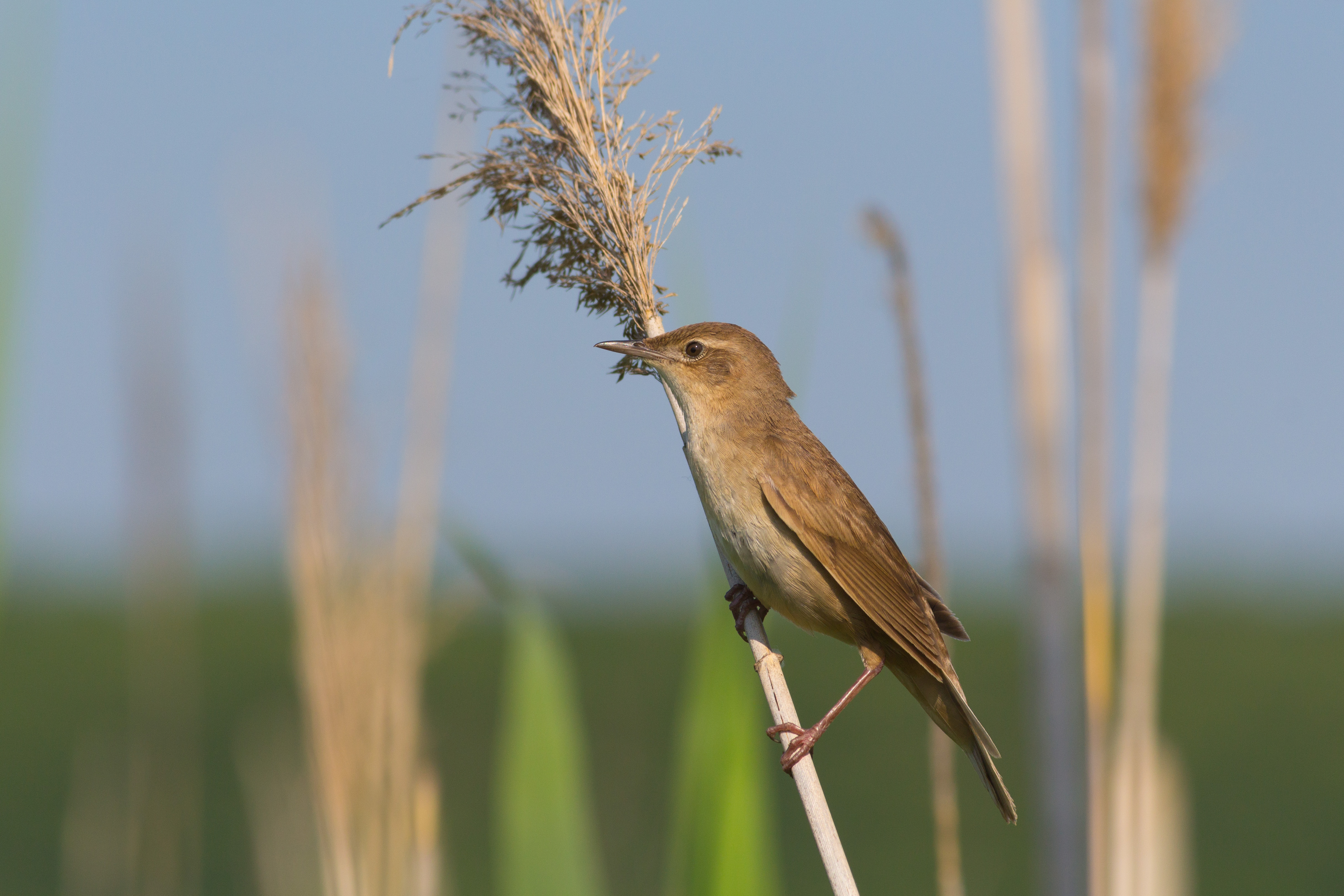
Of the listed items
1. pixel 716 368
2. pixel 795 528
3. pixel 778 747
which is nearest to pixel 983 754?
pixel 795 528

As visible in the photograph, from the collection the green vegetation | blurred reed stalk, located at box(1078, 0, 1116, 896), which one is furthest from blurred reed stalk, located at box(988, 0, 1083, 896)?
the green vegetation

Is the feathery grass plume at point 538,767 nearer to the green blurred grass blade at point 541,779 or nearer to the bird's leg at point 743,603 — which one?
the green blurred grass blade at point 541,779

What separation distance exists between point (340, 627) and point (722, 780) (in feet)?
2.61

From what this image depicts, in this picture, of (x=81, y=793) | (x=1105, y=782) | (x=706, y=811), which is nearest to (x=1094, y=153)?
(x=1105, y=782)

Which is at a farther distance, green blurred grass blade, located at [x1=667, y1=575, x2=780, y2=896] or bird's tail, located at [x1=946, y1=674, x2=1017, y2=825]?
bird's tail, located at [x1=946, y1=674, x2=1017, y2=825]

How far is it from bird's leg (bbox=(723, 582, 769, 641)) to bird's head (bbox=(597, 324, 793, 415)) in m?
0.48

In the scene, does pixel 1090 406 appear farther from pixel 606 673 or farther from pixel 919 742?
pixel 606 673

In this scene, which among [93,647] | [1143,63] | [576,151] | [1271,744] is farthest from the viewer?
[93,647]

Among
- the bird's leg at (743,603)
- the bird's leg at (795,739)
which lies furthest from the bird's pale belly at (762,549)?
the bird's leg at (795,739)

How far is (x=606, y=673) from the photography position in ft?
46.8

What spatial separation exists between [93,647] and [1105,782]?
16.0 m

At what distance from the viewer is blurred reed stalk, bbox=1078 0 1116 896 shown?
2641 millimetres

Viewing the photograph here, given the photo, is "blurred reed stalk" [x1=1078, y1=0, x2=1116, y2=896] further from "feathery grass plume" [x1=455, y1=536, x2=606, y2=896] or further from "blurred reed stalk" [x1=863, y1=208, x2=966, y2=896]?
"feathery grass plume" [x1=455, y1=536, x2=606, y2=896]

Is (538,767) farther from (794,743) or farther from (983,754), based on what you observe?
(983,754)
